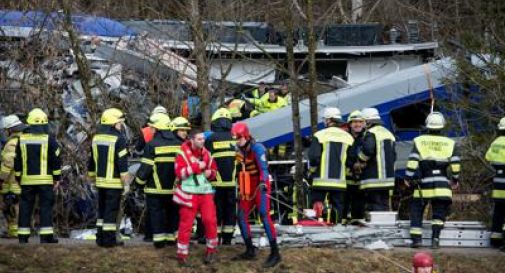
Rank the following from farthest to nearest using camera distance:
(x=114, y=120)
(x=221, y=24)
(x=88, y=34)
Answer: (x=88, y=34)
(x=221, y=24)
(x=114, y=120)

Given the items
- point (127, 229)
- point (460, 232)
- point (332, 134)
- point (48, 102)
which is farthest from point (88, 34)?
point (460, 232)

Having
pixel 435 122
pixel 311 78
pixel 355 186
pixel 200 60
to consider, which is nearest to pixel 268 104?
pixel 311 78

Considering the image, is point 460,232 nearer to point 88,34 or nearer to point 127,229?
point 127,229

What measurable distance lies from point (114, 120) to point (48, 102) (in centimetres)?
552

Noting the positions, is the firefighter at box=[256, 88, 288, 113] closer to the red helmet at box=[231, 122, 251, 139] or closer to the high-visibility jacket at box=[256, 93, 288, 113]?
the high-visibility jacket at box=[256, 93, 288, 113]

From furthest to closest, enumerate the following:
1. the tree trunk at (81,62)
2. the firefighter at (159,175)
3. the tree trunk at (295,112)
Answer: the tree trunk at (81,62) < the tree trunk at (295,112) < the firefighter at (159,175)

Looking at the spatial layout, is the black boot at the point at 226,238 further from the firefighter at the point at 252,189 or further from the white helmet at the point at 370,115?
the white helmet at the point at 370,115

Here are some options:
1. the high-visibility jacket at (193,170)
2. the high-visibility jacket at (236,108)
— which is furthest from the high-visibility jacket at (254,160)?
the high-visibility jacket at (236,108)

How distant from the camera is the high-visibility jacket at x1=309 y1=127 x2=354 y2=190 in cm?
1548

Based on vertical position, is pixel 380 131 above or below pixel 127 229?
above

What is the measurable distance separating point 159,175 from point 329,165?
8.96 feet

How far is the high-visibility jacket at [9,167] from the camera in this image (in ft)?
50.4

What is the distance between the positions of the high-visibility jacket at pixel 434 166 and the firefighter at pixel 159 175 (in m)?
3.53

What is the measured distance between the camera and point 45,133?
15023 millimetres
